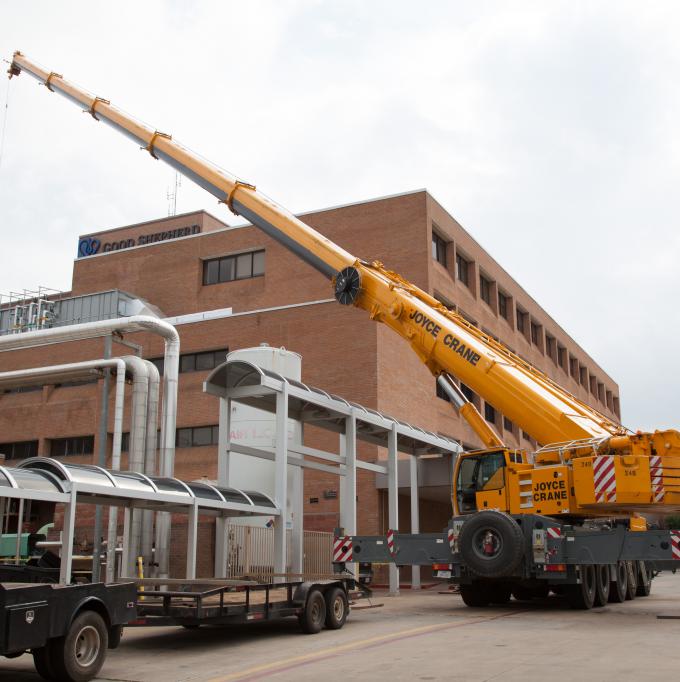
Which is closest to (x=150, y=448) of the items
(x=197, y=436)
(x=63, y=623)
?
(x=63, y=623)

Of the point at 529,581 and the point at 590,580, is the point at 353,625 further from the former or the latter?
the point at 590,580

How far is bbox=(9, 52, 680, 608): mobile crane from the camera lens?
15.8 m

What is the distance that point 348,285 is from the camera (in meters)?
21.5

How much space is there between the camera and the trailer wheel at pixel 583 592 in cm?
1709

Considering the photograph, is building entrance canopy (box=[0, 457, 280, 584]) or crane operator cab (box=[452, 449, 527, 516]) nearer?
building entrance canopy (box=[0, 457, 280, 584])

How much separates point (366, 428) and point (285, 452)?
231 inches

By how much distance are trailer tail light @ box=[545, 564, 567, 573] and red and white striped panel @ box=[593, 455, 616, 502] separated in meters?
1.41

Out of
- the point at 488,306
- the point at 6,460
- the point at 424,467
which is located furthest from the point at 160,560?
the point at 488,306

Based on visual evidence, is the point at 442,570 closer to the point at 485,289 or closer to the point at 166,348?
the point at 166,348

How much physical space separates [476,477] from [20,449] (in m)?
28.7

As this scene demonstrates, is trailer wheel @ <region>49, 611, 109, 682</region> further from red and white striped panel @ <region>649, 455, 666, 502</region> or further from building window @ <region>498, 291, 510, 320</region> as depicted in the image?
building window @ <region>498, 291, 510, 320</region>

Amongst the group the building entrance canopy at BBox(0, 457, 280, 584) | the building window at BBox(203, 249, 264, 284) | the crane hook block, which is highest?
the building window at BBox(203, 249, 264, 284)

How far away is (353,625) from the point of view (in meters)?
15.1

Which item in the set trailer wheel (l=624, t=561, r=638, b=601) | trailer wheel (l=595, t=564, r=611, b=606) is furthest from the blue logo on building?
trailer wheel (l=595, t=564, r=611, b=606)
